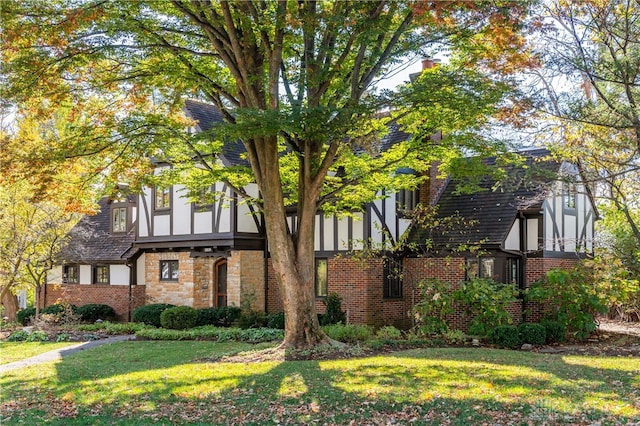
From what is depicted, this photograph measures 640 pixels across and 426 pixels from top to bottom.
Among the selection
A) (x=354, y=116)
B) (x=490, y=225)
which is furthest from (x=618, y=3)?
(x=490, y=225)

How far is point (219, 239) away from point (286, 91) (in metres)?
9.19

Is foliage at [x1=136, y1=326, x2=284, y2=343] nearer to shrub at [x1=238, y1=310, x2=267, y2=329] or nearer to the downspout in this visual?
shrub at [x1=238, y1=310, x2=267, y2=329]

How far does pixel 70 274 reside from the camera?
29.1 metres

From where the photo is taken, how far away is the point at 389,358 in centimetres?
1384

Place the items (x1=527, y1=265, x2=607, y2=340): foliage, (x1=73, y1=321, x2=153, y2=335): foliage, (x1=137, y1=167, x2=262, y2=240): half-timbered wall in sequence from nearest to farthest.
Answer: (x1=527, y1=265, x2=607, y2=340): foliage < (x1=73, y1=321, x2=153, y2=335): foliage < (x1=137, y1=167, x2=262, y2=240): half-timbered wall

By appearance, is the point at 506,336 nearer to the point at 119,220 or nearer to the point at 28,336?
the point at 28,336

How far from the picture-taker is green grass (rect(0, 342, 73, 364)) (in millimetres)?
17000

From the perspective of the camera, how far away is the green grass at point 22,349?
55.8 ft

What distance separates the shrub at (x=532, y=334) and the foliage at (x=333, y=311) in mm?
5534

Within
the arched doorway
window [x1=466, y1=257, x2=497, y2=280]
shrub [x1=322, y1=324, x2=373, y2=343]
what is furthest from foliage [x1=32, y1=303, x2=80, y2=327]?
window [x1=466, y1=257, x2=497, y2=280]

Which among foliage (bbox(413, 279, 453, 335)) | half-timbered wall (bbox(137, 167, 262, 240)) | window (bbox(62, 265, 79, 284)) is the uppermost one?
half-timbered wall (bbox(137, 167, 262, 240))

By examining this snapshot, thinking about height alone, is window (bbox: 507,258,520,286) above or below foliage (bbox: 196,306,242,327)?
above

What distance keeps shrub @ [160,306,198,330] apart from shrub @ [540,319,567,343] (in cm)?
1113

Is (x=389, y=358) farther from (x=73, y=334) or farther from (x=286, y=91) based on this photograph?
(x=73, y=334)
